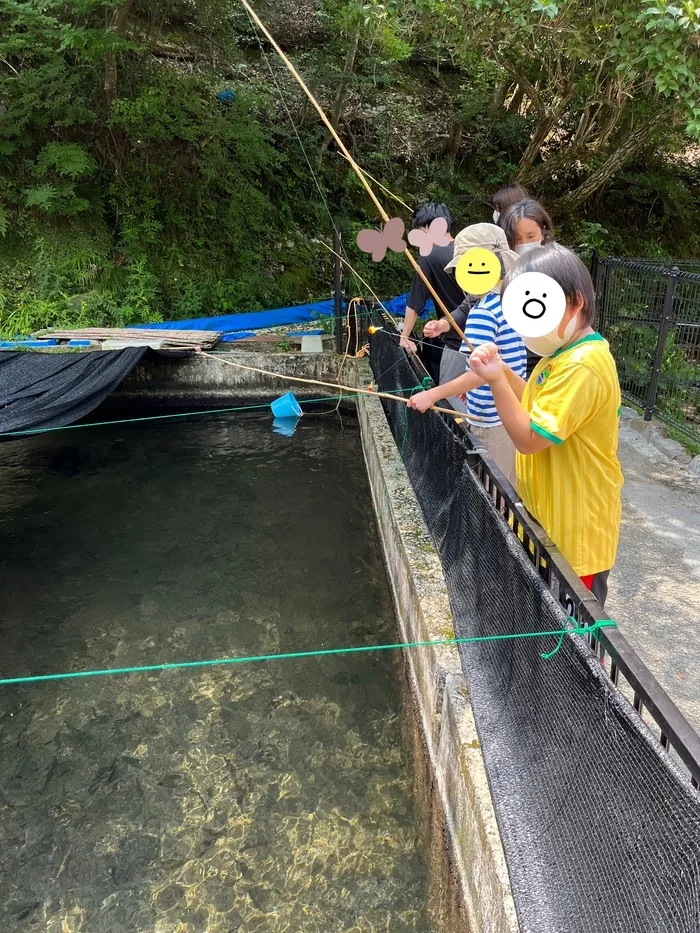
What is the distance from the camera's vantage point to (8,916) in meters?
2.51

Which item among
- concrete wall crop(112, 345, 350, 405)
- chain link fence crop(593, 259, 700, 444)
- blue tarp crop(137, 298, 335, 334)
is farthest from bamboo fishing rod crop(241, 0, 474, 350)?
Result: blue tarp crop(137, 298, 335, 334)

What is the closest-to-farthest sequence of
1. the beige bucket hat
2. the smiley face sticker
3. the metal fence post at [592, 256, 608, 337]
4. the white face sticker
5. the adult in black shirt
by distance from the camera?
the white face sticker
the smiley face sticker
the beige bucket hat
the adult in black shirt
the metal fence post at [592, 256, 608, 337]

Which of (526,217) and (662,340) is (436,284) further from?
(662,340)

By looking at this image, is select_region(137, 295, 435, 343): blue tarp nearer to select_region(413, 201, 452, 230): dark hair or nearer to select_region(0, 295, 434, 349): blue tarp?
select_region(0, 295, 434, 349): blue tarp

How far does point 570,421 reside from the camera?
1549 mm

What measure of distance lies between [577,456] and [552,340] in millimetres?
339

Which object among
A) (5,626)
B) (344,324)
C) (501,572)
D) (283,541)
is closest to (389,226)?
(501,572)

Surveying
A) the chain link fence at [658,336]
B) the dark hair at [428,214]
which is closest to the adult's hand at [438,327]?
the dark hair at [428,214]

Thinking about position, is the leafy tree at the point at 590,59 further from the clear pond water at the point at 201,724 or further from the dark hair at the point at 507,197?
the clear pond water at the point at 201,724

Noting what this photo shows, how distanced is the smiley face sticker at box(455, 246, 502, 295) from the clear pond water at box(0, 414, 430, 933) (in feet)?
7.56

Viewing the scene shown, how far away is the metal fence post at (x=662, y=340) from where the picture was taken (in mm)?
5121

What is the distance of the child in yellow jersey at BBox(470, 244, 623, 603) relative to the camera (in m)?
1.54

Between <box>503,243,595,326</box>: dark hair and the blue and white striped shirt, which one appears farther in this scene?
the blue and white striped shirt

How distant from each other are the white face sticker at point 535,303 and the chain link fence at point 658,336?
3977 millimetres
